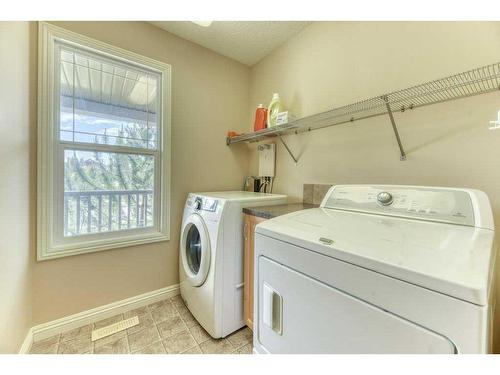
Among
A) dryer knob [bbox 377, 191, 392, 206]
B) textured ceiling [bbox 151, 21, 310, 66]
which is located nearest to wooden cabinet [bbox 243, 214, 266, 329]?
dryer knob [bbox 377, 191, 392, 206]

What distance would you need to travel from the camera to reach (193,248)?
184 centimetres

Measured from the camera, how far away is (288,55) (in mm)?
2039

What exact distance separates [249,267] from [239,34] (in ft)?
→ 7.04

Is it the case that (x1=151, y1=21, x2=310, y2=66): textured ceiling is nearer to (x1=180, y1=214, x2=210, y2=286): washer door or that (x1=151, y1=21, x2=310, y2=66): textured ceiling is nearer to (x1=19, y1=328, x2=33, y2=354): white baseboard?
(x1=180, y1=214, x2=210, y2=286): washer door

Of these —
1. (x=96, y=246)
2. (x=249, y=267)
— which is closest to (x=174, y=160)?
(x=96, y=246)

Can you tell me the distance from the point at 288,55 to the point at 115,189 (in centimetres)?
211

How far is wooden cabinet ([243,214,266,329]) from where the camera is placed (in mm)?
1473

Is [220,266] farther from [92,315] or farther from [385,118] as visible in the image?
[385,118]

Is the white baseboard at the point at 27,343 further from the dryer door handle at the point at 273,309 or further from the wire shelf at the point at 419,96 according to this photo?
the wire shelf at the point at 419,96

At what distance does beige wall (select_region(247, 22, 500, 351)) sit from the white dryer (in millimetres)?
266

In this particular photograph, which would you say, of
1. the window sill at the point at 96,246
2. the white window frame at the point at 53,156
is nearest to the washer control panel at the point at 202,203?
the window sill at the point at 96,246

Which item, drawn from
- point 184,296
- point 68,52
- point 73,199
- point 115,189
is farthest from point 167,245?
point 68,52

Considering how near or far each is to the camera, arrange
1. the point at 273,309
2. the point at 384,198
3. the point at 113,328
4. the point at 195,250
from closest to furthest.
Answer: the point at 273,309 < the point at 384,198 < the point at 113,328 < the point at 195,250

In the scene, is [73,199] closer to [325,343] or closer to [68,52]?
[68,52]
